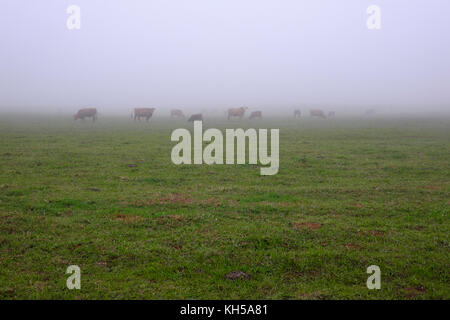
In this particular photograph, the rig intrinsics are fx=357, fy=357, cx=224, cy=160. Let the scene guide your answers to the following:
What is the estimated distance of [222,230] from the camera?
8773mm

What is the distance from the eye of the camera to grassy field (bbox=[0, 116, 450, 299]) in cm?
646

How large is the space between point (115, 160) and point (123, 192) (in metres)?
6.15

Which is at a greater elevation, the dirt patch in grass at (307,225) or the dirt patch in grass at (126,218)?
the dirt patch in grass at (126,218)

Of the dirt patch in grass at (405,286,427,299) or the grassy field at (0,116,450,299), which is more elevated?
the grassy field at (0,116,450,299)

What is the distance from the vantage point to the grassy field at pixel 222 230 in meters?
6.46

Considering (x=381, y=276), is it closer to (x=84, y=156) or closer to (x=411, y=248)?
(x=411, y=248)

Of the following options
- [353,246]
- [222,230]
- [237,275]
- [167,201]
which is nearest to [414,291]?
[353,246]
